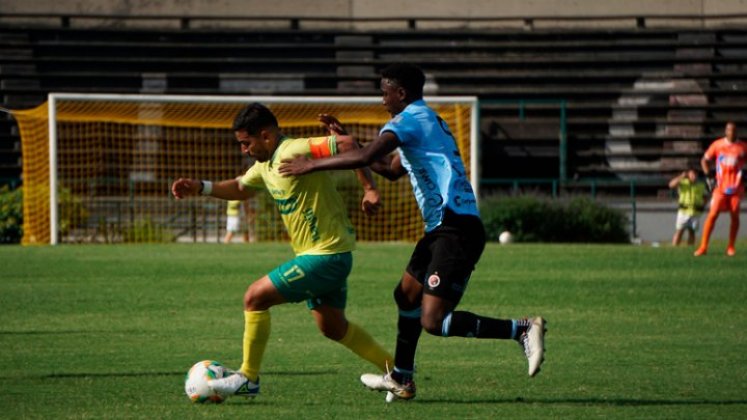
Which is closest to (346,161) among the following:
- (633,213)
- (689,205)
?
(689,205)

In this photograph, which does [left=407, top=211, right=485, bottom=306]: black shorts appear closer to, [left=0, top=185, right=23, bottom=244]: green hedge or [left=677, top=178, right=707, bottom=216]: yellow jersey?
[left=677, top=178, right=707, bottom=216]: yellow jersey

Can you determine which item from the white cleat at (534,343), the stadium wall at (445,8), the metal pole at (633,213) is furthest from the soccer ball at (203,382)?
the stadium wall at (445,8)

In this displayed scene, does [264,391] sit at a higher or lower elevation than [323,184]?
lower

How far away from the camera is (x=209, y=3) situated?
36125mm

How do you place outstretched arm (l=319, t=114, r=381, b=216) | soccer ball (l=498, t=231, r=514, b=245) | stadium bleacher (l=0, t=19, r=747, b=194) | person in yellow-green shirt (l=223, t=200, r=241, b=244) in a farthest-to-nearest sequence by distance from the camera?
stadium bleacher (l=0, t=19, r=747, b=194) → person in yellow-green shirt (l=223, t=200, r=241, b=244) → soccer ball (l=498, t=231, r=514, b=245) → outstretched arm (l=319, t=114, r=381, b=216)

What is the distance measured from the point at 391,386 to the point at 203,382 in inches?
45.7

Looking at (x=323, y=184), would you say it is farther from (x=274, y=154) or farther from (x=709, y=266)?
(x=709, y=266)

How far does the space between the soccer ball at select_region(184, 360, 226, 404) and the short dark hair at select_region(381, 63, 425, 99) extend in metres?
2.07

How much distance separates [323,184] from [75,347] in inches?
153

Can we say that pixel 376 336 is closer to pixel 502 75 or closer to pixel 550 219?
pixel 550 219

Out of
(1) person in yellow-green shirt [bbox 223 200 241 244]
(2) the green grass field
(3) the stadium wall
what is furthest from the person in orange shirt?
(3) the stadium wall

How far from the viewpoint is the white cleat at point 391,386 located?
774 cm

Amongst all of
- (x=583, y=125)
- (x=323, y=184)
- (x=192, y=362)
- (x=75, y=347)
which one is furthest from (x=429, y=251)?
(x=583, y=125)

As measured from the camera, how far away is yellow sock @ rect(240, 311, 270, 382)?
7719 mm
